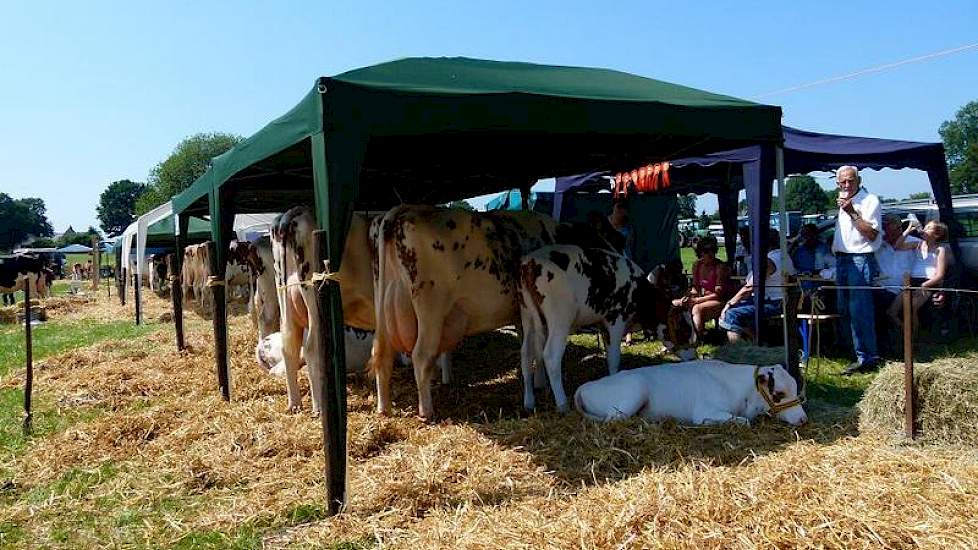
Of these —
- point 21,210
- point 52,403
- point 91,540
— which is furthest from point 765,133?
point 21,210

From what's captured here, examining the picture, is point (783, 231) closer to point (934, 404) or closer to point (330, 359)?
point (934, 404)

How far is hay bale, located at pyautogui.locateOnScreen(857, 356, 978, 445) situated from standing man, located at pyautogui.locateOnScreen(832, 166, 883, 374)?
7.55ft

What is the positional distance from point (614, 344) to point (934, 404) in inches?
107

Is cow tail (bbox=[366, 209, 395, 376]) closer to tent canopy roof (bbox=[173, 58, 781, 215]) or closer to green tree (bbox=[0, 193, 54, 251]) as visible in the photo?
tent canopy roof (bbox=[173, 58, 781, 215])

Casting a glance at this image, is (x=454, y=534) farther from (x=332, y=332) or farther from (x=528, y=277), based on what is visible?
(x=528, y=277)

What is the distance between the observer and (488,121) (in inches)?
183

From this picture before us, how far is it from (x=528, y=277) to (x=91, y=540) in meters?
3.90

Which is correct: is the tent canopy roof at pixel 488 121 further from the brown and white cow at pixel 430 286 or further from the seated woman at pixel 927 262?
the seated woman at pixel 927 262

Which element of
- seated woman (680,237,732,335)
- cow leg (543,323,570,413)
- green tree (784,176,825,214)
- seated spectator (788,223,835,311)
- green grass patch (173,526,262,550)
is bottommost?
green grass patch (173,526,262,550)

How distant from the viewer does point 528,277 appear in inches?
256

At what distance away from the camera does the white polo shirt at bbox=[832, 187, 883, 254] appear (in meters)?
7.44

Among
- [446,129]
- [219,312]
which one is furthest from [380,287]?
[219,312]

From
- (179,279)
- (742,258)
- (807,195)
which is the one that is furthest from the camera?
(807,195)

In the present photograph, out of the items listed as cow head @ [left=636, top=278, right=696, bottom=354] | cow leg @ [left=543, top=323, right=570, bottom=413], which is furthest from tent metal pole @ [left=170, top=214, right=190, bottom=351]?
cow head @ [left=636, top=278, right=696, bottom=354]
